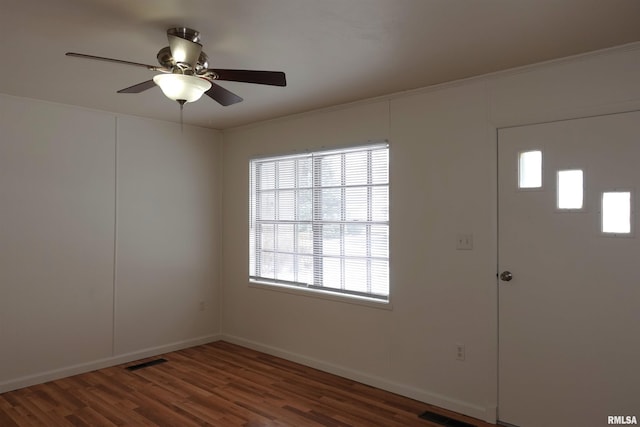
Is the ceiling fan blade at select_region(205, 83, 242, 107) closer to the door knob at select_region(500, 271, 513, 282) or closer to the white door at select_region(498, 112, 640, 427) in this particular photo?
the white door at select_region(498, 112, 640, 427)

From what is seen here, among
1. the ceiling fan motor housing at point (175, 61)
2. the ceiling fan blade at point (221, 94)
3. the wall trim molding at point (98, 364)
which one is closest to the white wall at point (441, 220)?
the wall trim molding at point (98, 364)

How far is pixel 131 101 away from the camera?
4.00 meters

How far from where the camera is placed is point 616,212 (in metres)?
2.74

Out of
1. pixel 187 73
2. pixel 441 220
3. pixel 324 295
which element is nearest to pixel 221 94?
pixel 187 73

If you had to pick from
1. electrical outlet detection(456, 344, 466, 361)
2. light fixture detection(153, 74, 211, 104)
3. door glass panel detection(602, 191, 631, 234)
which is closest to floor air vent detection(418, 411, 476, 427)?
electrical outlet detection(456, 344, 466, 361)

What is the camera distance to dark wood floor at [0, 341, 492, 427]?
322 cm

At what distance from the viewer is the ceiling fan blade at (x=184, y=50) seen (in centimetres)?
242

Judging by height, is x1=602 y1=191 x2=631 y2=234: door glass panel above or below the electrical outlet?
above

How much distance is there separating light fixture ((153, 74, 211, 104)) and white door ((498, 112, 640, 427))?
216 cm

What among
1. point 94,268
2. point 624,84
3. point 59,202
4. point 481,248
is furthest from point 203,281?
point 624,84

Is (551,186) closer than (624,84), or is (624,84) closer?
(624,84)

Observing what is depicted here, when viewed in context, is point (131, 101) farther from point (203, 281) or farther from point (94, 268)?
point (203, 281)

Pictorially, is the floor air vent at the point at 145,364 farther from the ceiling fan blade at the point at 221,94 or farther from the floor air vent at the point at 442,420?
the ceiling fan blade at the point at 221,94

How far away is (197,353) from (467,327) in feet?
9.80
